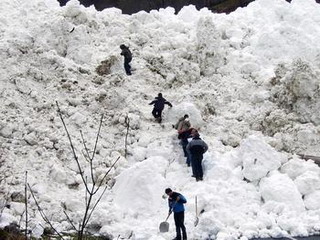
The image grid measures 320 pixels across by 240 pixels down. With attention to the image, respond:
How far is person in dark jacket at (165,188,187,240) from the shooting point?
11305mm

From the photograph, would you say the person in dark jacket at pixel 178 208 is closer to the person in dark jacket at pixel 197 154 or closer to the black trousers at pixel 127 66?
the person in dark jacket at pixel 197 154

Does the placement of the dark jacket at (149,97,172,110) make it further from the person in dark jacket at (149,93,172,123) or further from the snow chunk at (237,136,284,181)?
the snow chunk at (237,136,284,181)

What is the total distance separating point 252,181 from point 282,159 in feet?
3.55

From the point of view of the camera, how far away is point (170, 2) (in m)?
29.9

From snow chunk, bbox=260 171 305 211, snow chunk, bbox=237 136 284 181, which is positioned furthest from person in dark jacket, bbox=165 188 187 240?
snow chunk, bbox=237 136 284 181

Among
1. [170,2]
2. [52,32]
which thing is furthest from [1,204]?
[170,2]

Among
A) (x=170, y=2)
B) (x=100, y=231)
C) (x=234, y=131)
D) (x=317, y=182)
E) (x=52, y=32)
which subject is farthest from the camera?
(x=170, y=2)

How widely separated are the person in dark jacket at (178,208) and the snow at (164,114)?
0.53 m

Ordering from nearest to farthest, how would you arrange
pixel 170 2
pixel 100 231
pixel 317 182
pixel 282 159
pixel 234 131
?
1. pixel 100 231
2. pixel 317 182
3. pixel 282 159
4. pixel 234 131
5. pixel 170 2

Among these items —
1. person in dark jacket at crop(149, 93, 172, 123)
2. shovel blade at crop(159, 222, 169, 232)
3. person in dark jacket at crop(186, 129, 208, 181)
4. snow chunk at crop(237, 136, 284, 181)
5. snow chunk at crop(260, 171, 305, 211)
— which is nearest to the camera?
shovel blade at crop(159, 222, 169, 232)

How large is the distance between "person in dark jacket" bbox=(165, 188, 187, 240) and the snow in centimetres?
53

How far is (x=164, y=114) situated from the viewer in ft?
57.2

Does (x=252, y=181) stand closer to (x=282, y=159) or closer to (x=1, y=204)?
(x=282, y=159)

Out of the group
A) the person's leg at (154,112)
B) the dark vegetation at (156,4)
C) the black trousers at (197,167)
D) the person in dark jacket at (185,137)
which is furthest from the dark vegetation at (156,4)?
the black trousers at (197,167)
